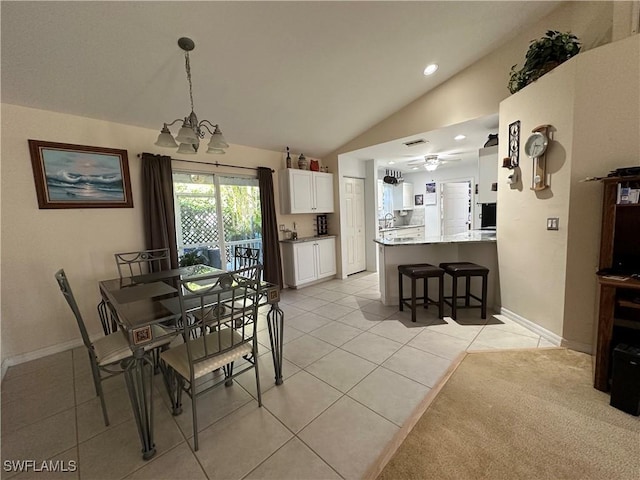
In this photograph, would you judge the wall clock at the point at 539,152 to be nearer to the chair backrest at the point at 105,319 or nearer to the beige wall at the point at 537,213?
the beige wall at the point at 537,213

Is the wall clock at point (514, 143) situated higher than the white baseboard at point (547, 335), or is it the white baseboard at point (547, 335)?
the wall clock at point (514, 143)

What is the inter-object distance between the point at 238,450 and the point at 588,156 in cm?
347

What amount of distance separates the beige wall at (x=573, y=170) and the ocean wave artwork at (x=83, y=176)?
4635 millimetres

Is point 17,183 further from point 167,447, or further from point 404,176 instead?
point 404,176

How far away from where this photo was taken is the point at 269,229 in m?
4.41

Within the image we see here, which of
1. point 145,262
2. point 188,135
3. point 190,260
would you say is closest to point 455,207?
point 190,260

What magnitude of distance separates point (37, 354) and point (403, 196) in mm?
7505

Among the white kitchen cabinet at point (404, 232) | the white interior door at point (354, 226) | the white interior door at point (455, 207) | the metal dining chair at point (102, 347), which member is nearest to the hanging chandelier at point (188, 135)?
the metal dining chair at point (102, 347)

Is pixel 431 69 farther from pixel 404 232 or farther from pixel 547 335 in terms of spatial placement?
pixel 404 232

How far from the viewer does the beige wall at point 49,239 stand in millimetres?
2516

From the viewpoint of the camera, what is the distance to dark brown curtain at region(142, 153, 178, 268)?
318 cm

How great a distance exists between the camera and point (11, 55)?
2025mm

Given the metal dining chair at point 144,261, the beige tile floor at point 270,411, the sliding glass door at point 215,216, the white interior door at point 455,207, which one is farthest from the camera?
the white interior door at point 455,207

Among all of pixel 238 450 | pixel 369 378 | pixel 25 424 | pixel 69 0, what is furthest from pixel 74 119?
pixel 369 378
